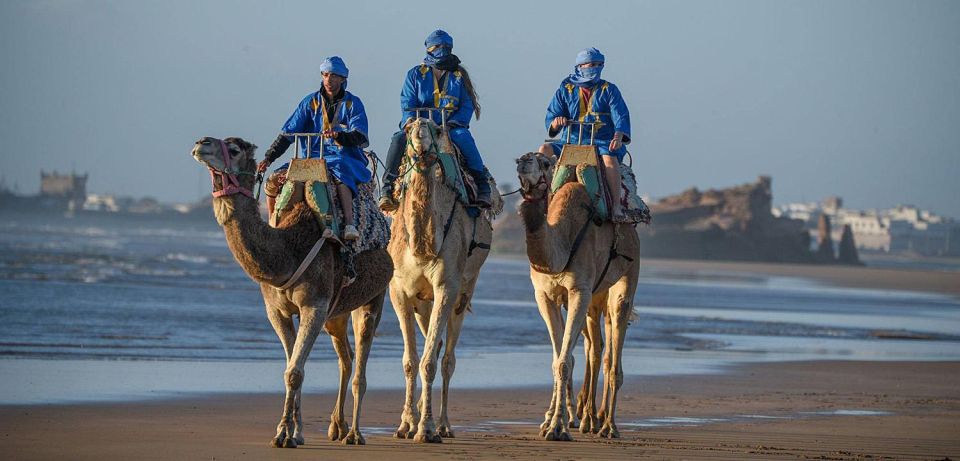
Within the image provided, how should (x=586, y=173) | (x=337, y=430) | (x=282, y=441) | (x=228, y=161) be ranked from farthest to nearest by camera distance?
(x=586, y=173)
(x=337, y=430)
(x=282, y=441)
(x=228, y=161)

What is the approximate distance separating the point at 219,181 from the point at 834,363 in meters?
15.0

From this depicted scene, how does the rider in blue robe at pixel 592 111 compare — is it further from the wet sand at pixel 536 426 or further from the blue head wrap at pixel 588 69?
the wet sand at pixel 536 426

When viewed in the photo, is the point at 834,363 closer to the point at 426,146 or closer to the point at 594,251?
the point at 594,251

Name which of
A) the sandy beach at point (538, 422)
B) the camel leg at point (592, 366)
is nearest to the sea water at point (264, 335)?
the sandy beach at point (538, 422)

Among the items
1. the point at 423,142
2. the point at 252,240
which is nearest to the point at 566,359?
the point at 423,142

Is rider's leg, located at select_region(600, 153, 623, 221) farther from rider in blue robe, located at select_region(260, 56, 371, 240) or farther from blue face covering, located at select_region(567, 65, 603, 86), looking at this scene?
rider in blue robe, located at select_region(260, 56, 371, 240)

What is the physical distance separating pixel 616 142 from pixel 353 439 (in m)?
4.36

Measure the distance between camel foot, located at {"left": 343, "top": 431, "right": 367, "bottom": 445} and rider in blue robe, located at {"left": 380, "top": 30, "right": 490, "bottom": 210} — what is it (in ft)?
8.13

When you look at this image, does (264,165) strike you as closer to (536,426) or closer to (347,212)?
(347,212)

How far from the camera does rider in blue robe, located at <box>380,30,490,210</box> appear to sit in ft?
44.8

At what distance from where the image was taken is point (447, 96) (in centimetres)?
1374

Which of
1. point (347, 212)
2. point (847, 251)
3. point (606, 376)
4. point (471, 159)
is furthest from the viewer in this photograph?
point (847, 251)

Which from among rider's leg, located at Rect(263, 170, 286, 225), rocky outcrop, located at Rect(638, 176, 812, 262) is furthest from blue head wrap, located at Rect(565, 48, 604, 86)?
rocky outcrop, located at Rect(638, 176, 812, 262)

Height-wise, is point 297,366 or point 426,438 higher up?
point 297,366
